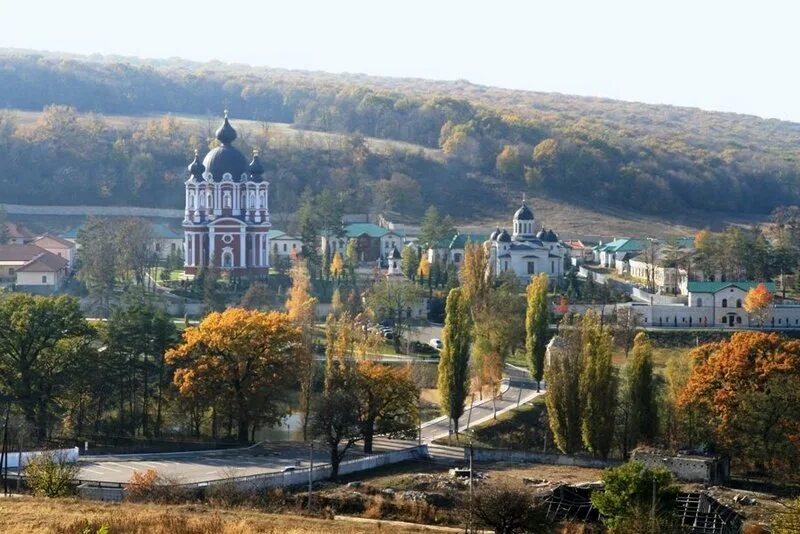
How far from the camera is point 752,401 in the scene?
42.0 m

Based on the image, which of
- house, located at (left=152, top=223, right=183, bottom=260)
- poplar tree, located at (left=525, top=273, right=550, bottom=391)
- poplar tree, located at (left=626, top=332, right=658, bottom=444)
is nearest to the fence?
poplar tree, located at (left=626, top=332, right=658, bottom=444)

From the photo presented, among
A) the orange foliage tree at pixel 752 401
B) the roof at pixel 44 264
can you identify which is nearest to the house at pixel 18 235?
the roof at pixel 44 264

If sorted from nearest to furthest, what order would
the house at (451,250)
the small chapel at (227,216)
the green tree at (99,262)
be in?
the green tree at (99,262)
the small chapel at (227,216)
the house at (451,250)

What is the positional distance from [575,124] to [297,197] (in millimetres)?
54808

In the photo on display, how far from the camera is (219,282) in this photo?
67.9m

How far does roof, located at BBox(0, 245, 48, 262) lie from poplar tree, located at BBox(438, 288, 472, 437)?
29513 mm

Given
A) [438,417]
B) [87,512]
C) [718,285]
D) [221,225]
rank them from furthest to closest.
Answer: [221,225] → [718,285] → [438,417] → [87,512]

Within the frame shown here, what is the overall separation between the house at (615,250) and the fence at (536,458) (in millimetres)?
39759

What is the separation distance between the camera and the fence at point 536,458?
41.2 metres

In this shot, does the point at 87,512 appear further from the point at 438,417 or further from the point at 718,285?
the point at 718,285

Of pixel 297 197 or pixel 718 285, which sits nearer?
pixel 718 285

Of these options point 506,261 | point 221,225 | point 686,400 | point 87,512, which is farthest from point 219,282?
point 87,512

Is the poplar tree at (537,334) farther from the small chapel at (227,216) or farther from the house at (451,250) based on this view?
the house at (451,250)

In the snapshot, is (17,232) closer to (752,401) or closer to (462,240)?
(462,240)
